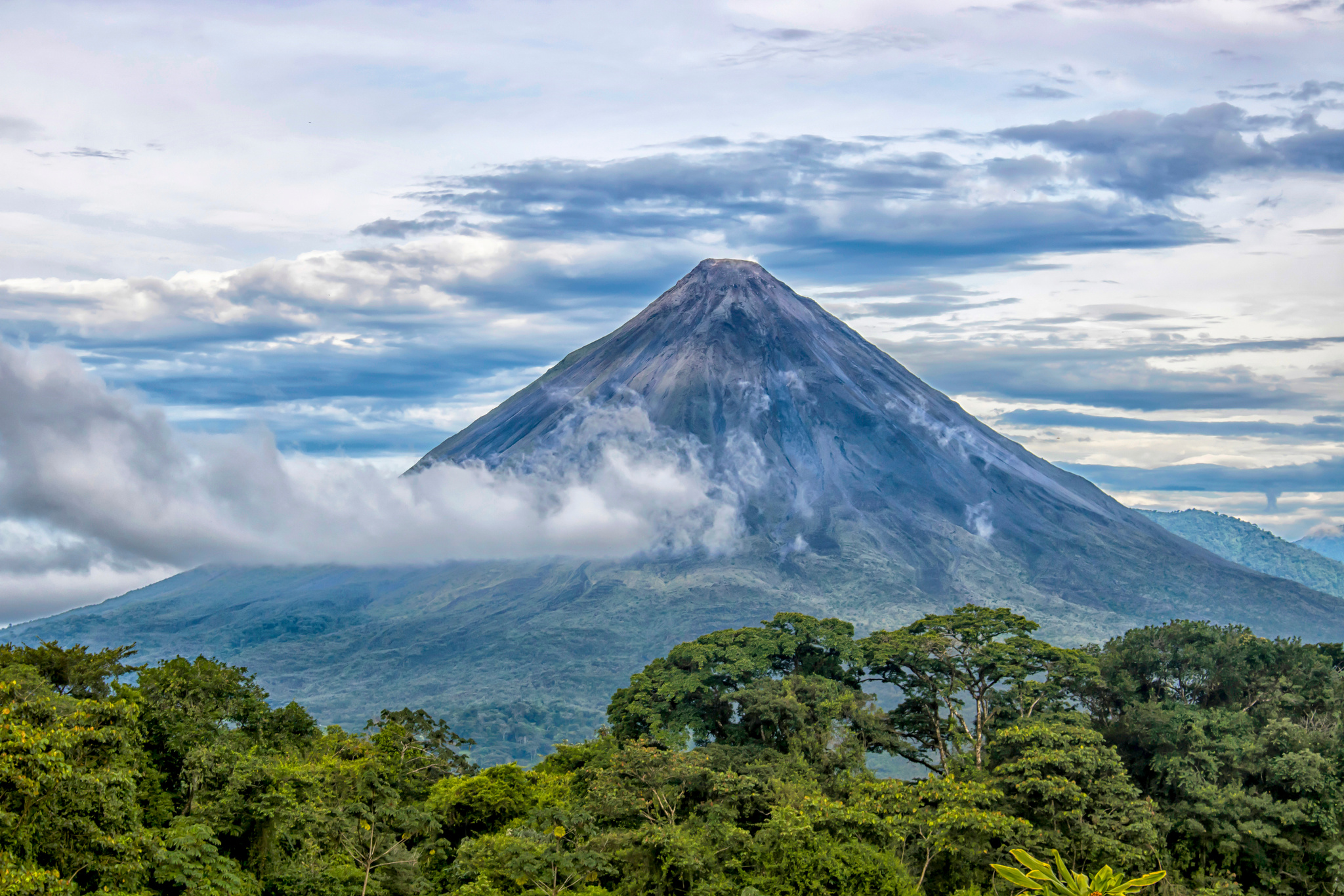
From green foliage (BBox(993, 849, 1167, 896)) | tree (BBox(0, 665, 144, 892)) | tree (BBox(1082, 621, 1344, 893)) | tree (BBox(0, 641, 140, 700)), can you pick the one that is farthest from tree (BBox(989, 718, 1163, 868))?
tree (BBox(0, 641, 140, 700))

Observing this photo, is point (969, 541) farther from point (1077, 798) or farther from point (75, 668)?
point (75, 668)

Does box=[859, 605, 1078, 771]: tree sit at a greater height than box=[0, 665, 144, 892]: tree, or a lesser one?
lesser

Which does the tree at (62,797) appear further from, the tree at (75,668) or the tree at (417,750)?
the tree at (417,750)

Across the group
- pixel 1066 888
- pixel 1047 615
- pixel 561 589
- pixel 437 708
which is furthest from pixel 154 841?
pixel 561 589

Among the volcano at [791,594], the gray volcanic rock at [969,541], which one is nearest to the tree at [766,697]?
the volcano at [791,594]

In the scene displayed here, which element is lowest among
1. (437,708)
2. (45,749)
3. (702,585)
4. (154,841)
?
(437,708)

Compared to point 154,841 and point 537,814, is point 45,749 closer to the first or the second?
point 154,841

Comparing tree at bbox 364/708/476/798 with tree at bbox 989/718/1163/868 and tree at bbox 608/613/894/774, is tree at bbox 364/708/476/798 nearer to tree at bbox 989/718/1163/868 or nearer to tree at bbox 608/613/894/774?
tree at bbox 608/613/894/774

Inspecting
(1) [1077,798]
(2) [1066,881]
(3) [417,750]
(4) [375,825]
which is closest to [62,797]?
(4) [375,825]
